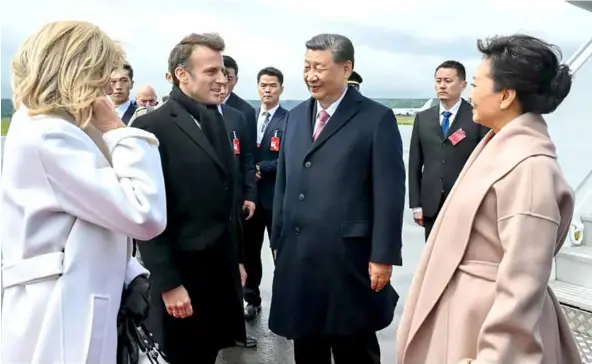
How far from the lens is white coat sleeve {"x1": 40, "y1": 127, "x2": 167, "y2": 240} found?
1423 mm

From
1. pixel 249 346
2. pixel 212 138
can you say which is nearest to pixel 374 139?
pixel 212 138

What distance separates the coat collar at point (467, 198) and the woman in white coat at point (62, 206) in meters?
0.81

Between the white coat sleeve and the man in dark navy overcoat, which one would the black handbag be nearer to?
the white coat sleeve

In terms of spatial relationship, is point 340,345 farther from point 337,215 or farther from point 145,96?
point 145,96

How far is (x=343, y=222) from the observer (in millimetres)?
2572

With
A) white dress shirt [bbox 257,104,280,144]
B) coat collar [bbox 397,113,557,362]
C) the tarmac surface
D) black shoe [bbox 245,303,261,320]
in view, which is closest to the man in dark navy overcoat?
coat collar [bbox 397,113,557,362]

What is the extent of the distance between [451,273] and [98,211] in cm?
97

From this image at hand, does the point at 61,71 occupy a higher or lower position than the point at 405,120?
higher

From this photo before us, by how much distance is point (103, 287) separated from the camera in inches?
59.8

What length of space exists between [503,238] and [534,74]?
480mm

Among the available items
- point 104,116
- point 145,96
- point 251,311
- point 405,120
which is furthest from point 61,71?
point 405,120

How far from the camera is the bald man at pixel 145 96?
5.65 metres

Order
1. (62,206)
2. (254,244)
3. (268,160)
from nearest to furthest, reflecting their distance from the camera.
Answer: (62,206)
(254,244)
(268,160)

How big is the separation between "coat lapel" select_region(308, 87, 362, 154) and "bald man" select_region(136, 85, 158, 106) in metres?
3.41
